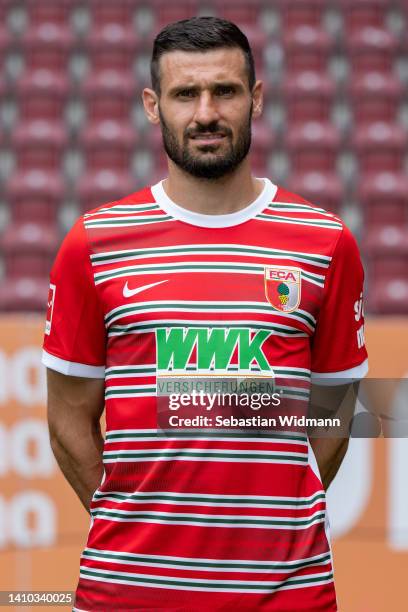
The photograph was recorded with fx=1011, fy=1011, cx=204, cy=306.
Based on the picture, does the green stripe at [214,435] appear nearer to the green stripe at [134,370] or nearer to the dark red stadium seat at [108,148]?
the green stripe at [134,370]

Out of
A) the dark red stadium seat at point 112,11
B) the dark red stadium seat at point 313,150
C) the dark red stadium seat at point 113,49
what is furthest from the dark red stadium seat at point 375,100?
the dark red stadium seat at point 112,11

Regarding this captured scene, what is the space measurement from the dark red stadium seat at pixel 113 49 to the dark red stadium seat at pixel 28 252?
188 cm

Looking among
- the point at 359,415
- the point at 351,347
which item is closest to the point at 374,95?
the point at 359,415

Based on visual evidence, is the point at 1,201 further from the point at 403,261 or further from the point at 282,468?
the point at 282,468

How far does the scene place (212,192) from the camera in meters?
1.79

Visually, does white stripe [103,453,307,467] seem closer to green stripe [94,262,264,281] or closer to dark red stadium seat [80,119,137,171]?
green stripe [94,262,264,281]

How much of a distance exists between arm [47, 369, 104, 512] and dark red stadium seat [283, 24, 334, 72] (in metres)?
6.19

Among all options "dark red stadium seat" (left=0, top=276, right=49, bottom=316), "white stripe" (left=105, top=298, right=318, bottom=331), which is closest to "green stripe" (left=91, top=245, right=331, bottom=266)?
"white stripe" (left=105, top=298, right=318, bottom=331)

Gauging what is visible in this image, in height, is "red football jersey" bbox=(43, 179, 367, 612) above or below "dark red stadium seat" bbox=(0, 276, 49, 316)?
above

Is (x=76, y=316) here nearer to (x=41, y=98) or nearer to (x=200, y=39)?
(x=200, y=39)

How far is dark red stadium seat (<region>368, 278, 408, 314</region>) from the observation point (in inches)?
240

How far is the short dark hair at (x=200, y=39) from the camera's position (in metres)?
1.77

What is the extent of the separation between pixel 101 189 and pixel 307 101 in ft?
5.69

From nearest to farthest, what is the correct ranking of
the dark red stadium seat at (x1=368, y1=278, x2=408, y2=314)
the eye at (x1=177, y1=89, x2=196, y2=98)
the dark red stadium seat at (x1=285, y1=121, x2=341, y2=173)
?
1. the eye at (x1=177, y1=89, x2=196, y2=98)
2. the dark red stadium seat at (x1=368, y1=278, x2=408, y2=314)
3. the dark red stadium seat at (x1=285, y1=121, x2=341, y2=173)
